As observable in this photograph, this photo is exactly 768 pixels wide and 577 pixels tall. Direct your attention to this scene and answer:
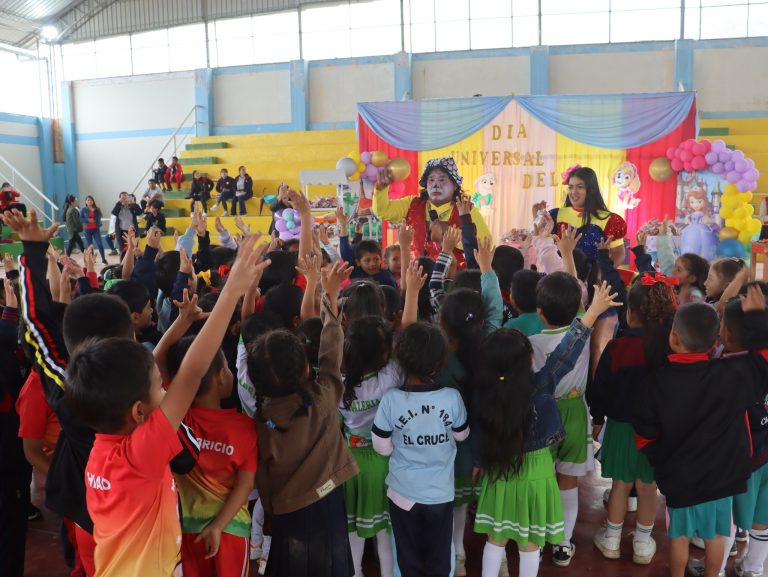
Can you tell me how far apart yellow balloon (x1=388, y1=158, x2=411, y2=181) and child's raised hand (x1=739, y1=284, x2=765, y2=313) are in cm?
828

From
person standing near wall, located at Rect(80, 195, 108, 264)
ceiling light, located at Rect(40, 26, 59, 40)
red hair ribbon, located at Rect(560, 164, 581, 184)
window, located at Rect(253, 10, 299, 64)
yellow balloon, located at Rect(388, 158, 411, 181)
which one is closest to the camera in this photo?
red hair ribbon, located at Rect(560, 164, 581, 184)

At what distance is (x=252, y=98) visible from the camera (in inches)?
619

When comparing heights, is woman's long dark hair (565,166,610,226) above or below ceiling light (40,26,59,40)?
below

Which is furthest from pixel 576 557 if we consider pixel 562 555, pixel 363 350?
pixel 363 350

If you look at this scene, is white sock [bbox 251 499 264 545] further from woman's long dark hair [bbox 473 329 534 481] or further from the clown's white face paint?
the clown's white face paint

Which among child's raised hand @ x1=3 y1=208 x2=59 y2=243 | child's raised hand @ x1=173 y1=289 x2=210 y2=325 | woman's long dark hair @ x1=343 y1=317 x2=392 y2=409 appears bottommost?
woman's long dark hair @ x1=343 y1=317 x2=392 y2=409

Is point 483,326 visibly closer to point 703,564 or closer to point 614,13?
point 703,564

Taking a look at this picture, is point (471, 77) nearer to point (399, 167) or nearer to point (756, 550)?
point (399, 167)

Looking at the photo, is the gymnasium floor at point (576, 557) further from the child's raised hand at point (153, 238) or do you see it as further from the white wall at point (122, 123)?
the white wall at point (122, 123)

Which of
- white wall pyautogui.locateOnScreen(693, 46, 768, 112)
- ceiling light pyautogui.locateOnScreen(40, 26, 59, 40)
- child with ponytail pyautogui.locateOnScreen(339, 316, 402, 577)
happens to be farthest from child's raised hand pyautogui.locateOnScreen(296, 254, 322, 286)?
ceiling light pyautogui.locateOnScreen(40, 26, 59, 40)

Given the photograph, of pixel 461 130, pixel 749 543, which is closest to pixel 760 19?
pixel 461 130

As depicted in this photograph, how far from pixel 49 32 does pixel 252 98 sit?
6.08 metres

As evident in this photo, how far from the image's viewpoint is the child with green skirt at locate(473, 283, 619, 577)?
6.47 feet

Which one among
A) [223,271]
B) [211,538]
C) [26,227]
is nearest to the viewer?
[211,538]
